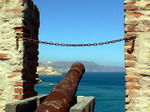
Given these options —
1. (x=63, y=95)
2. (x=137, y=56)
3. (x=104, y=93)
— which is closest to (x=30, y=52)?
(x=63, y=95)

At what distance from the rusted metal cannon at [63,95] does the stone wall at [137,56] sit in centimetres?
96

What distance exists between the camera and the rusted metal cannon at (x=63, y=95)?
4.17 meters

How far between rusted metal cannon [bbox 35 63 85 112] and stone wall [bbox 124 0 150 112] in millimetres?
961

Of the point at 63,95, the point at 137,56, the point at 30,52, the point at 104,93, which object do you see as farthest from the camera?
the point at 104,93

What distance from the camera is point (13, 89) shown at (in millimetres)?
5219

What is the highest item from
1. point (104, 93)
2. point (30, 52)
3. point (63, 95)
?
point (30, 52)

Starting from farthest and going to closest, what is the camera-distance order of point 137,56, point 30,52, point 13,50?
point 30,52 → point 13,50 → point 137,56

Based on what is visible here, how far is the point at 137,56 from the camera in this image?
4.39m

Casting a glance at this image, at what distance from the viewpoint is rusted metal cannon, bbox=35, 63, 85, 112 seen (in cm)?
417

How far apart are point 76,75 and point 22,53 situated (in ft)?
3.65

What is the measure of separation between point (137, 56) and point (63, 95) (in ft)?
4.46

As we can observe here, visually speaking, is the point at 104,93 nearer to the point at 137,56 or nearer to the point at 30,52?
the point at 30,52

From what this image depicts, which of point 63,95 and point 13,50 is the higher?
point 13,50

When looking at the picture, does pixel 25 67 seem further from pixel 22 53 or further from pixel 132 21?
pixel 132 21
